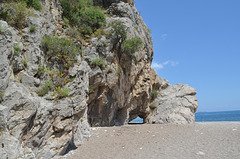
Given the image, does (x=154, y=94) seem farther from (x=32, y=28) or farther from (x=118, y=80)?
(x=32, y=28)

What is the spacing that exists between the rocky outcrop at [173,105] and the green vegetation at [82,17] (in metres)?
10.8

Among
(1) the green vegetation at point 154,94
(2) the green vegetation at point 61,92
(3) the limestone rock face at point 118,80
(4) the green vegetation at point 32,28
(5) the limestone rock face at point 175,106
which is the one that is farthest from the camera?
(1) the green vegetation at point 154,94

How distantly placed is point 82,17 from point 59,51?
618cm

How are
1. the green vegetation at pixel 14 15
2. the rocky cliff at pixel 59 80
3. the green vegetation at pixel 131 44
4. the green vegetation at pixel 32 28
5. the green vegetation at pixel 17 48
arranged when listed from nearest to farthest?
the rocky cliff at pixel 59 80
the green vegetation at pixel 17 48
the green vegetation at pixel 14 15
the green vegetation at pixel 32 28
the green vegetation at pixel 131 44

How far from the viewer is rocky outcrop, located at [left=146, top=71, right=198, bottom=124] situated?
1662cm

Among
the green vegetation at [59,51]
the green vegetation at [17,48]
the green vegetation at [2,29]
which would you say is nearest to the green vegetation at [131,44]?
the green vegetation at [59,51]

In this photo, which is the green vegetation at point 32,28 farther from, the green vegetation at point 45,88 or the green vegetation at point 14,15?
the green vegetation at point 45,88

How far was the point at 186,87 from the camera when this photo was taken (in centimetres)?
2055

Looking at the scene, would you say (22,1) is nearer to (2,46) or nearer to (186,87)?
(2,46)

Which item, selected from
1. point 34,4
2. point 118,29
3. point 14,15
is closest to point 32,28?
point 14,15

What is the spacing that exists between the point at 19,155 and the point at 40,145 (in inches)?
54.3

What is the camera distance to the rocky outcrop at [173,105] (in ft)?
54.5

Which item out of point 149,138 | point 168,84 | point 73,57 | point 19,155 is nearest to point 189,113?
point 168,84

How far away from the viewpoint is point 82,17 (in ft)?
43.7
